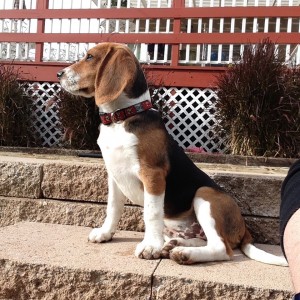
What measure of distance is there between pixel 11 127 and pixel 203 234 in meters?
3.98

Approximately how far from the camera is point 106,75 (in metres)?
2.47

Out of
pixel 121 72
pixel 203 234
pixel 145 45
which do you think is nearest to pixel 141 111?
pixel 121 72

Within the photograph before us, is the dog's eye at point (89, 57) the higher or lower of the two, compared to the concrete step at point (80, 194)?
higher

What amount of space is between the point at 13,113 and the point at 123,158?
3.78 meters

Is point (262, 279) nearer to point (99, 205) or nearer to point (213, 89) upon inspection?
point (99, 205)

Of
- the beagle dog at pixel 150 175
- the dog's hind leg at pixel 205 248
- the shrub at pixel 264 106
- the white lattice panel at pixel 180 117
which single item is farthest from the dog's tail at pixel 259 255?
the white lattice panel at pixel 180 117

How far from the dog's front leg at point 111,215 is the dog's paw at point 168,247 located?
1.52 feet

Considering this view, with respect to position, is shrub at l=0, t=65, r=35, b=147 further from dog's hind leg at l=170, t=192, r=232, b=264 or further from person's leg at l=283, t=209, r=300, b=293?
person's leg at l=283, t=209, r=300, b=293

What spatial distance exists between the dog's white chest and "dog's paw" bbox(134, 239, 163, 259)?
35 centimetres

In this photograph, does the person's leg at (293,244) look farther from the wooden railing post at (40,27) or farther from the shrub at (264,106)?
the wooden railing post at (40,27)

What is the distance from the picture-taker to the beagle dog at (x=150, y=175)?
7.73 feet

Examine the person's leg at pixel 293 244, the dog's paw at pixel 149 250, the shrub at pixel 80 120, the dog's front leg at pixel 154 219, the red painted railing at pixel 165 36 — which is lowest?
the dog's paw at pixel 149 250

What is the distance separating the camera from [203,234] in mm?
2549

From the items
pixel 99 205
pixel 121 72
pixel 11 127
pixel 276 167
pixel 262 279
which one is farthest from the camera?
pixel 11 127
